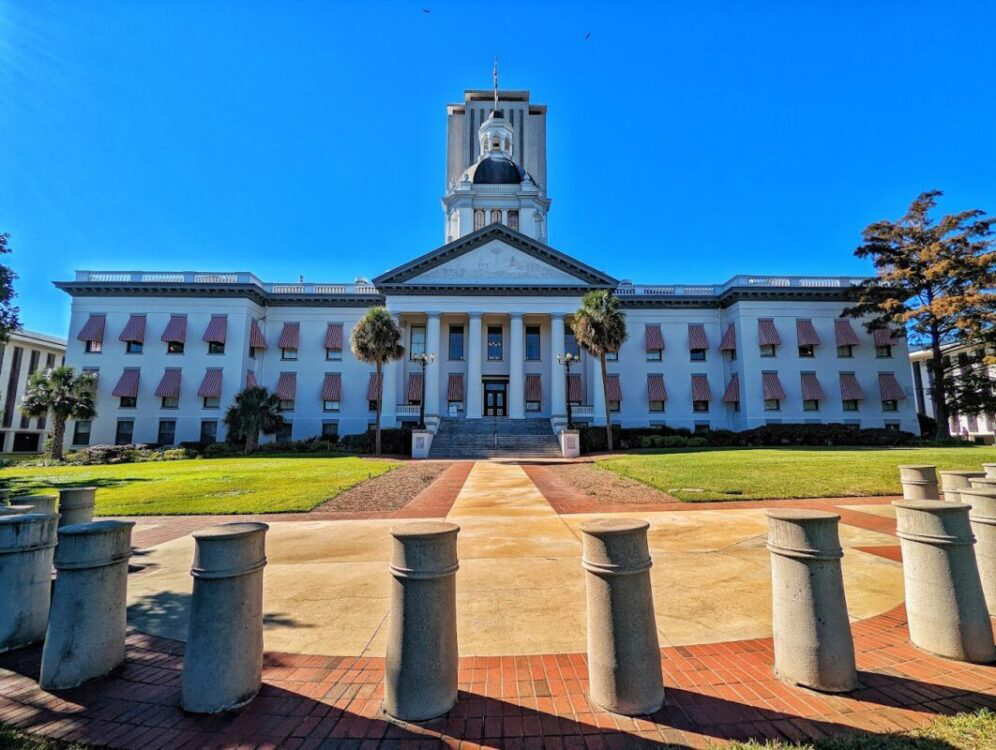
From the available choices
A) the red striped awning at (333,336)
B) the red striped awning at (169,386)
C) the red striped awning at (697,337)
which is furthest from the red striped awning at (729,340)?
the red striped awning at (169,386)

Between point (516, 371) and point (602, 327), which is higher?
point (602, 327)

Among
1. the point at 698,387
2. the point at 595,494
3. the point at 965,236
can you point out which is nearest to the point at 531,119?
the point at 698,387

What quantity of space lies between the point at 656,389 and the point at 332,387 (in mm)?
25386

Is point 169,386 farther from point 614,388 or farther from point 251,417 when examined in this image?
point 614,388

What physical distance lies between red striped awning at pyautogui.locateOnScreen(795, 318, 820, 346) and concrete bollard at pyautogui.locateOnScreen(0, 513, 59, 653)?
42412 millimetres

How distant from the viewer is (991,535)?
380cm

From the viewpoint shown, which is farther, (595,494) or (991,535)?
(595,494)

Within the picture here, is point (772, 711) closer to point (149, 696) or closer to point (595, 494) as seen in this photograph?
point (149, 696)

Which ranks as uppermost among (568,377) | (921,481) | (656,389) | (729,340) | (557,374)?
(729,340)

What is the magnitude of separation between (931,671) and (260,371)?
1613 inches

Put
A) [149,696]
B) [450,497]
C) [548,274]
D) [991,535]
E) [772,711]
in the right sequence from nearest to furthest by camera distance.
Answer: [772,711] → [149,696] → [991,535] → [450,497] → [548,274]

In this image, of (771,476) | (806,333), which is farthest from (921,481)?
(806,333)

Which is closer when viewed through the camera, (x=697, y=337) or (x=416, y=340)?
(x=416, y=340)

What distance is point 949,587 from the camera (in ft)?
10.9
